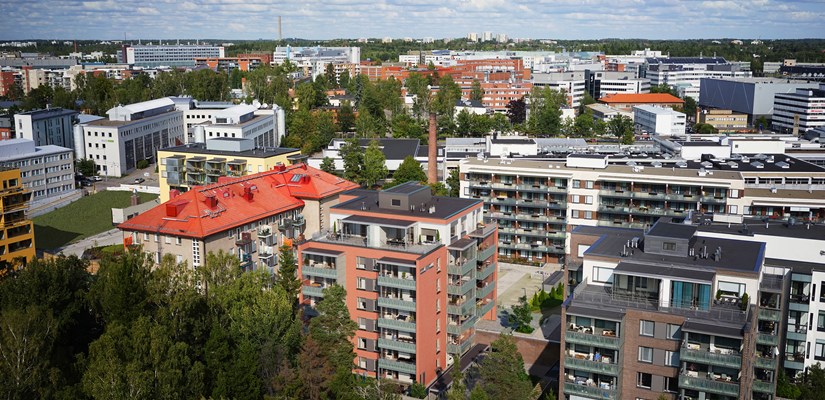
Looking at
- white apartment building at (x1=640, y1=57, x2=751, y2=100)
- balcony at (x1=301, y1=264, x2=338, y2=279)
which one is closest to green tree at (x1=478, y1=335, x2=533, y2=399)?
balcony at (x1=301, y1=264, x2=338, y2=279)

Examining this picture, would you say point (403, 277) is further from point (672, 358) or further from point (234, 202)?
point (234, 202)

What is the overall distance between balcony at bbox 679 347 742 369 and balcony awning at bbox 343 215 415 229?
8.48m

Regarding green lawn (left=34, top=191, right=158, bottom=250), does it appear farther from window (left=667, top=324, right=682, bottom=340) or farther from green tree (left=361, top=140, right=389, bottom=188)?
window (left=667, top=324, right=682, bottom=340)

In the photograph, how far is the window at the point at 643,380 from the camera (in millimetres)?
16938

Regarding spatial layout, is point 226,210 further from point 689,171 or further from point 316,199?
point 689,171

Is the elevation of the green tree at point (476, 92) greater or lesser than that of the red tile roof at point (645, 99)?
greater

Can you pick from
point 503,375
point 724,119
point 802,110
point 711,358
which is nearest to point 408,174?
point 503,375

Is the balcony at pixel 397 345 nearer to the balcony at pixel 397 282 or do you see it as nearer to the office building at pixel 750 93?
the balcony at pixel 397 282

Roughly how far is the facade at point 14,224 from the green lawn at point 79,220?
7.58m

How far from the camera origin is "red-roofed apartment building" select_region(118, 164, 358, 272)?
2512 cm

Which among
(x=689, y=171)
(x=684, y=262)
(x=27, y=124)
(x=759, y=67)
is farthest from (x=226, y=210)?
(x=759, y=67)

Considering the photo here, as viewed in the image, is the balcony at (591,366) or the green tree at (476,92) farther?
the green tree at (476,92)

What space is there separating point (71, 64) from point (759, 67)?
9895cm

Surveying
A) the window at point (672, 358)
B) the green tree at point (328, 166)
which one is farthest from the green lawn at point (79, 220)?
the window at point (672, 358)
